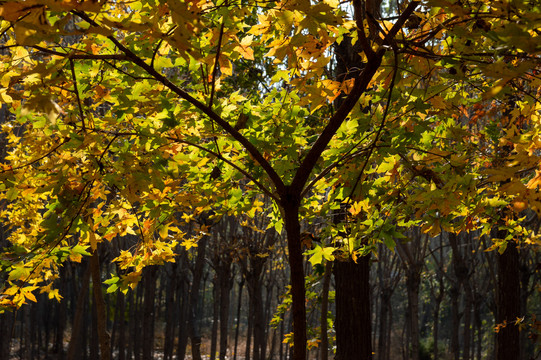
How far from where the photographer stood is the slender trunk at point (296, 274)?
259 centimetres

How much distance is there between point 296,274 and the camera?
8.71 feet

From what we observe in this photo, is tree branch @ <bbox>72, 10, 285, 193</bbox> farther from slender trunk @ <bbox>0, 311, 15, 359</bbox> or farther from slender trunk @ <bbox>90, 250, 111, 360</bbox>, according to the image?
slender trunk @ <bbox>0, 311, 15, 359</bbox>

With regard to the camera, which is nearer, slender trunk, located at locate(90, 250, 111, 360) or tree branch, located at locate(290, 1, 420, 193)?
tree branch, located at locate(290, 1, 420, 193)

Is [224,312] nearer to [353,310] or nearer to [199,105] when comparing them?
[353,310]

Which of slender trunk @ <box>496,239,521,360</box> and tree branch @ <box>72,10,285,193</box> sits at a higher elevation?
tree branch @ <box>72,10,285,193</box>

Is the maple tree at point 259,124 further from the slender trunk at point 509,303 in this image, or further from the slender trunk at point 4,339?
the slender trunk at point 4,339

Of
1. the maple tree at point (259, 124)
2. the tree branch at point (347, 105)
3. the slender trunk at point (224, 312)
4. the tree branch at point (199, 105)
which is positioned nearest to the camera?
the tree branch at point (199, 105)

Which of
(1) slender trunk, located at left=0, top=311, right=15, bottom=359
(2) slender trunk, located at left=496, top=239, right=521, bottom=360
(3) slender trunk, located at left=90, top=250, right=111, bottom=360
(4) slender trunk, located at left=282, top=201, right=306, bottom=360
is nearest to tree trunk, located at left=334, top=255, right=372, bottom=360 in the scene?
(3) slender trunk, located at left=90, top=250, right=111, bottom=360

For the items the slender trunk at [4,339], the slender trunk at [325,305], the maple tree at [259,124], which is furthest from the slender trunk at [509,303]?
the slender trunk at [4,339]

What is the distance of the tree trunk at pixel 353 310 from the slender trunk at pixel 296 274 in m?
2.78

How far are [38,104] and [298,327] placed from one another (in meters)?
1.70

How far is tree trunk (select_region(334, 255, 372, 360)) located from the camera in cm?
535

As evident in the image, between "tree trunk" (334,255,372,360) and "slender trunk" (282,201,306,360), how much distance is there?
2.78 meters

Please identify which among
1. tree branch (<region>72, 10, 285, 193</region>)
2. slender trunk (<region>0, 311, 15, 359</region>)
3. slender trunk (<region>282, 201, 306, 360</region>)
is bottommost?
slender trunk (<region>0, 311, 15, 359</region>)
